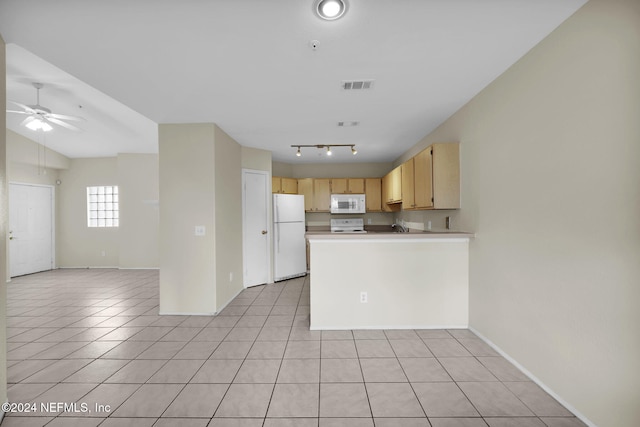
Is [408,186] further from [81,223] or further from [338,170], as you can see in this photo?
[81,223]

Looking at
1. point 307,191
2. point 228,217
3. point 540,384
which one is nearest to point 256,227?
point 228,217

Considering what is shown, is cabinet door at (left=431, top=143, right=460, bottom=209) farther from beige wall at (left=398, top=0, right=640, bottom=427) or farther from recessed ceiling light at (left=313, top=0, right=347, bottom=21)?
recessed ceiling light at (left=313, top=0, right=347, bottom=21)

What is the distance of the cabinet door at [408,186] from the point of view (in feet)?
12.6

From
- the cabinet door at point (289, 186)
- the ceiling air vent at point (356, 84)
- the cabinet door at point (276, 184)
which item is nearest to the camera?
the ceiling air vent at point (356, 84)

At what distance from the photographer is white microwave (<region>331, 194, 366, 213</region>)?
19.5ft

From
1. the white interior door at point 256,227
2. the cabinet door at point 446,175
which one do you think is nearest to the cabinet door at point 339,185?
the white interior door at point 256,227

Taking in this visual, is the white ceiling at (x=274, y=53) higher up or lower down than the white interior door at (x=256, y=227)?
higher up

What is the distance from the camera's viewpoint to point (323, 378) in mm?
2094

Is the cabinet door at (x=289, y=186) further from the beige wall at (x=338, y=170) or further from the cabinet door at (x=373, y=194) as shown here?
the cabinet door at (x=373, y=194)

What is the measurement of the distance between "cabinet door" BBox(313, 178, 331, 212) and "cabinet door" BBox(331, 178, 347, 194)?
9 cm

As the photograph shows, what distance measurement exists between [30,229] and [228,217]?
226 inches

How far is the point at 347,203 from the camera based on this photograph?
19.5 feet

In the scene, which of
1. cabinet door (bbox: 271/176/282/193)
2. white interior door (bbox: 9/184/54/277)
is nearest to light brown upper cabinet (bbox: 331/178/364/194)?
cabinet door (bbox: 271/176/282/193)

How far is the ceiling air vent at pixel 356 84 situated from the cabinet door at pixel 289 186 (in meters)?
3.35
